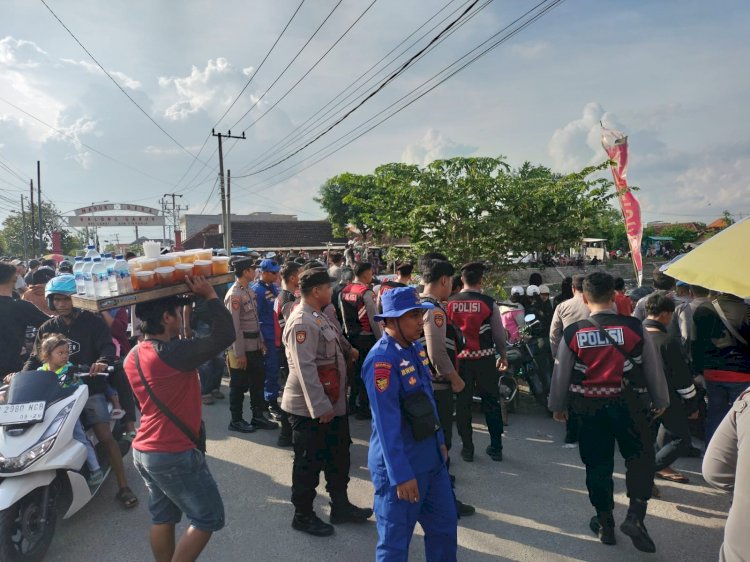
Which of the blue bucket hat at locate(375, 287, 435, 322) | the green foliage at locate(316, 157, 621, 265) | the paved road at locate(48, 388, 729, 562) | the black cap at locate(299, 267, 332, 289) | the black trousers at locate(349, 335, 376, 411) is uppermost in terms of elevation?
the green foliage at locate(316, 157, 621, 265)

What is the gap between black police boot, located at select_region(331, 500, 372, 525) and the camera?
3.71 m

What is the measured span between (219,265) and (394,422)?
59.7 inches

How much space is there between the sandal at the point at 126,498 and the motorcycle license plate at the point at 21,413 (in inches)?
40.6

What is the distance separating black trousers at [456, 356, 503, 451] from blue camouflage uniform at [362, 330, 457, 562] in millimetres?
1987

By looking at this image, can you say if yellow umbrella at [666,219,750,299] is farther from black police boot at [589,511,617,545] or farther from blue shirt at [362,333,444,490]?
black police boot at [589,511,617,545]

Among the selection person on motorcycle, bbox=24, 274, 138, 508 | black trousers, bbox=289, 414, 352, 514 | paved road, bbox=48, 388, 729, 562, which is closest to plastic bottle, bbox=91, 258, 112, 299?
person on motorcycle, bbox=24, 274, 138, 508

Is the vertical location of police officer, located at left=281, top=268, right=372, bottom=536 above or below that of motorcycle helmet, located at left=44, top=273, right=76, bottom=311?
below

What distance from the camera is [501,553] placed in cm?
330

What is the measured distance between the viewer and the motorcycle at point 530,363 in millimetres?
6086

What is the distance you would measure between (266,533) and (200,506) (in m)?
1.12

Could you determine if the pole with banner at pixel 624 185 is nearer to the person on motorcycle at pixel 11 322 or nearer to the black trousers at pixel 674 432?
the black trousers at pixel 674 432

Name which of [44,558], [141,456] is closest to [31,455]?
[44,558]

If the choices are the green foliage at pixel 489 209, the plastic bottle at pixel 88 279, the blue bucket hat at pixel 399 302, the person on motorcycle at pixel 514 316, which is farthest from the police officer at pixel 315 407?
the green foliage at pixel 489 209

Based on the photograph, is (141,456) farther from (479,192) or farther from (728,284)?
(479,192)
